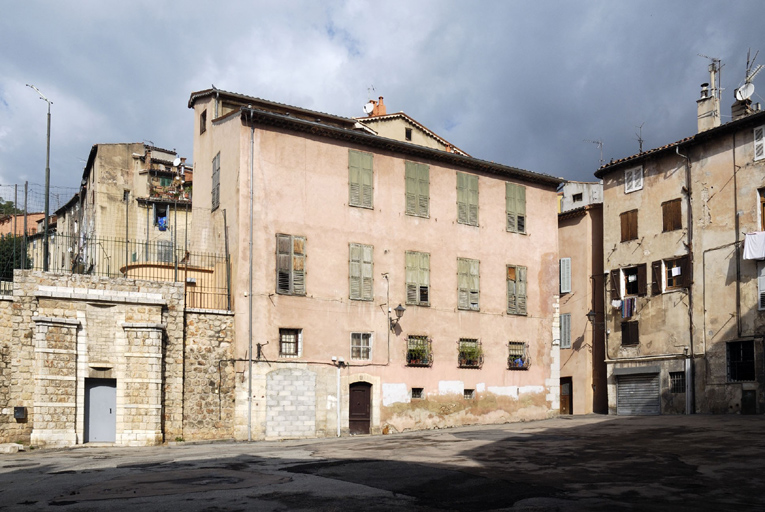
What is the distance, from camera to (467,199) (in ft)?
107

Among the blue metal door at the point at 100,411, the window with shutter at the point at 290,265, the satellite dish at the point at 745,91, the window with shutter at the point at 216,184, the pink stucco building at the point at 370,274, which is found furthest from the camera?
the satellite dish at the point at 745,91

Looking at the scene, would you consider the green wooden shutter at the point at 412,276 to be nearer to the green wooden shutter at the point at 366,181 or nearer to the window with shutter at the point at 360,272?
the window with shutter at the point at 360,272

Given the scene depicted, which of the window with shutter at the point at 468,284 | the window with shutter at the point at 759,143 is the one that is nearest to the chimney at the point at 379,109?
the window with shutter at the point at 468,284

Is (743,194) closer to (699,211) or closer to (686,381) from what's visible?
(699,211)

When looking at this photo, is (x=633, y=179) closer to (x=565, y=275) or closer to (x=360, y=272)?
(x=565, y=275)

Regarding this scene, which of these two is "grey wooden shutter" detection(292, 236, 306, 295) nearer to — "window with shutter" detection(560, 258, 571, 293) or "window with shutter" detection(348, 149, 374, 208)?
"window with shutter" detection(348, 149, 374, 208)

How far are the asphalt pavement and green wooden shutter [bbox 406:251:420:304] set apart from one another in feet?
25.8

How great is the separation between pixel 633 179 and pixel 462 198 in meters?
7.90

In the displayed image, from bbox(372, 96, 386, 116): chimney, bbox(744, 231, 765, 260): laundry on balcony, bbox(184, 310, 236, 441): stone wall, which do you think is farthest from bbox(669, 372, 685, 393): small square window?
bbox(372, 96, 386, 116): chimney

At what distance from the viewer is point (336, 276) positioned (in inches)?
1131

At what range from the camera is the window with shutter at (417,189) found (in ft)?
101

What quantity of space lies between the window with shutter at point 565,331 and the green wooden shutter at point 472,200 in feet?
26.1

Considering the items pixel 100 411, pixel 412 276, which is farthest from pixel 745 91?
pixel 100 411

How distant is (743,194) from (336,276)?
15.2 m
